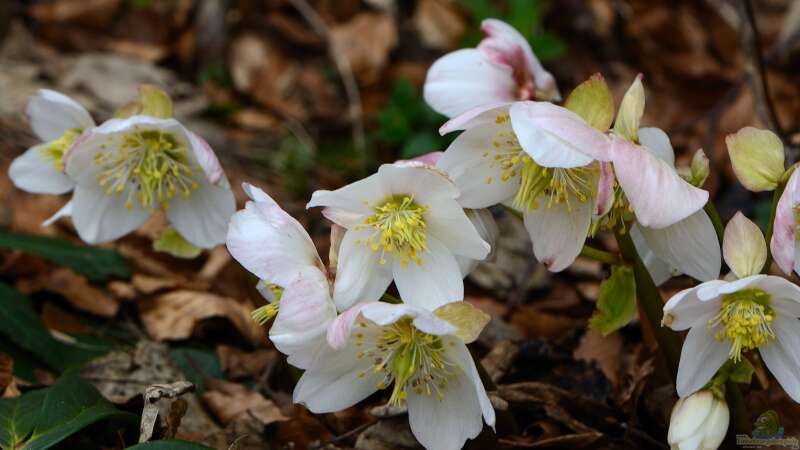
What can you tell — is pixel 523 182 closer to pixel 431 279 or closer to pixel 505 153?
pixel 505 153

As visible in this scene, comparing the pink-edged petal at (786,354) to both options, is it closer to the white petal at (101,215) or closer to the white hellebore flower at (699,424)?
the white hellebore flower at (699,424)

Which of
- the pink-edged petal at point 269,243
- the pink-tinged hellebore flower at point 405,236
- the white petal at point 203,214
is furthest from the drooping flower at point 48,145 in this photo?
the pink-tinged hellebore flower at point 405,236

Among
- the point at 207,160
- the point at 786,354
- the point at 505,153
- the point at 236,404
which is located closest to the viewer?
the point at 786,354

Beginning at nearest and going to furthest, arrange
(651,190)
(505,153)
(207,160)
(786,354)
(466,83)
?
(651,190) → (786,354) → (505,153) → (207,160) → (466,83)

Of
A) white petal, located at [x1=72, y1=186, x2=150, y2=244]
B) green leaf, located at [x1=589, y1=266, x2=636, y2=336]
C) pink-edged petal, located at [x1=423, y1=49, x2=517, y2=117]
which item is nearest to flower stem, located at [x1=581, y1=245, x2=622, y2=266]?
green leaf, located at [x1=589, y1=266, x2=636, y2=336]

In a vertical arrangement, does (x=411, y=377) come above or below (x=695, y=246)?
below

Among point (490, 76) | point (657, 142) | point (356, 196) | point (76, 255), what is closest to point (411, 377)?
point (356, 196)

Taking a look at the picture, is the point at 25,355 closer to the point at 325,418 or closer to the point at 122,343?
the point at 122,343
